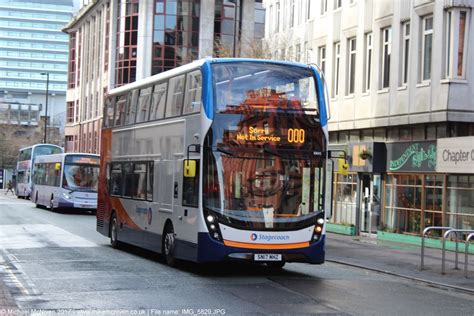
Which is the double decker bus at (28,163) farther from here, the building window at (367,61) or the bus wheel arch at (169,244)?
the bus wheel arch at (169,244)

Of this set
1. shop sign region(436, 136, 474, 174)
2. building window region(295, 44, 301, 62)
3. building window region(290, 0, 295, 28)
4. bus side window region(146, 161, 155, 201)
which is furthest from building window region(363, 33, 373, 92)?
bus side window region(146, 161, 155, 201)

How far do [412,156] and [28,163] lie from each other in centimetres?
4236

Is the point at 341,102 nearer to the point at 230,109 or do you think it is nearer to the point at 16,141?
the point at 230,109

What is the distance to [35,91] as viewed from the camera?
187 meters

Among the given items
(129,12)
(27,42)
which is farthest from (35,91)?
(129,12)

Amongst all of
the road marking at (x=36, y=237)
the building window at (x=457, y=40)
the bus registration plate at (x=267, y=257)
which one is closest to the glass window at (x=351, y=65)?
the building window at (x=457, y=40)

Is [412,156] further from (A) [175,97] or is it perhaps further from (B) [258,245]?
(B) [258,245]

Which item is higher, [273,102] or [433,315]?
[273,102]

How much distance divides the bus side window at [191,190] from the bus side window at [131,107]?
431 cm

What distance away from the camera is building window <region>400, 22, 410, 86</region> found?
93.9 feet

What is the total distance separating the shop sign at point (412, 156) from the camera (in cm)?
2639

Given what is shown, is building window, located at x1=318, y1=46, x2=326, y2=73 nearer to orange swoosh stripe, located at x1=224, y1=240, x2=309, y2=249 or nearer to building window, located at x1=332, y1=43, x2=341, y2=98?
building window, located at x1=332, y1=43, x2=341, y2=98

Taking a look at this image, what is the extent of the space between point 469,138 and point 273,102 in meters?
10.8

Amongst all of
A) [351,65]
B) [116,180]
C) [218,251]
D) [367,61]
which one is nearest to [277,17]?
[351,65]
